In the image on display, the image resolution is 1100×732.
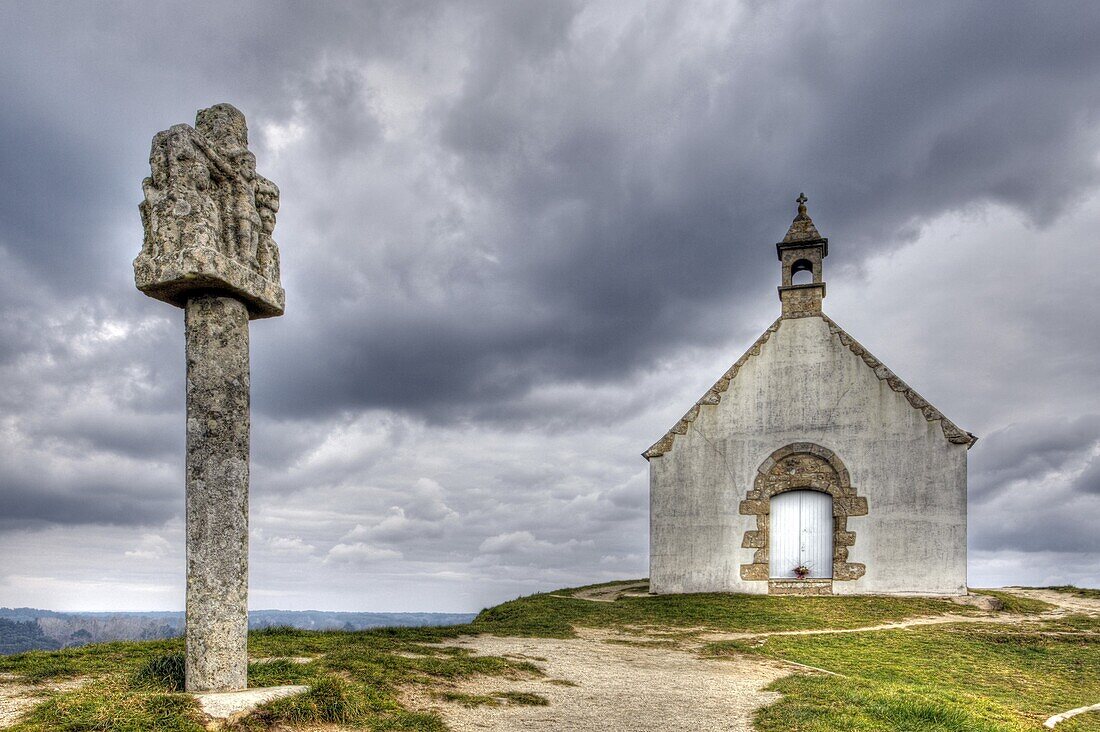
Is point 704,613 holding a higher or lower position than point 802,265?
lower

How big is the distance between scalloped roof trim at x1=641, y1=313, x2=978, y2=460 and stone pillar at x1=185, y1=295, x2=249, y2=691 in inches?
663

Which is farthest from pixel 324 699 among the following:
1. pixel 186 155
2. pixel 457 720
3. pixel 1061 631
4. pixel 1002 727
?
pixel 1061 631

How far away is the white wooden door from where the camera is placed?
21.2 metres

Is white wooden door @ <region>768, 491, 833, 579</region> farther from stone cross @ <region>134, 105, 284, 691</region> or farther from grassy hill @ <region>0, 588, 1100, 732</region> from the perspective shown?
stone cross @ <region>134, 105, 284, 691</region>

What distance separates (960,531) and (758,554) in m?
5.42

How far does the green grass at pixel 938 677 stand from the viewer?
307 inches

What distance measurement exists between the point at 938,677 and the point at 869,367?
12.1 m

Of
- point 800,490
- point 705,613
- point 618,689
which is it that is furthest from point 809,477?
point 618,689

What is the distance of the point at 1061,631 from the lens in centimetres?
A: 1566

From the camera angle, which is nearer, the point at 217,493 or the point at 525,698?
the point at 217,493

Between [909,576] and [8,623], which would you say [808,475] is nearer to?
[909,576]

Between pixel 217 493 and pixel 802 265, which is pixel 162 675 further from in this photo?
pixel 802 265

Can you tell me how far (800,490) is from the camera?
21656 millimetres

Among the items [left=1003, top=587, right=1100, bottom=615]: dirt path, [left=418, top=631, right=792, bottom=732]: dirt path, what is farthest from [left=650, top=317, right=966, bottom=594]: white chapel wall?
[left=418, top=631, right=792, bottom=732]: dirt path
